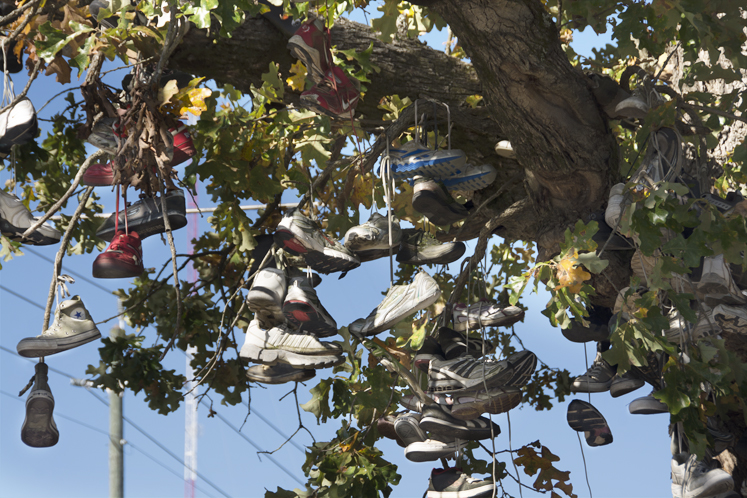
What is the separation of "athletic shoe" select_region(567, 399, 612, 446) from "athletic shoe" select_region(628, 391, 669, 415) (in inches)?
23.7

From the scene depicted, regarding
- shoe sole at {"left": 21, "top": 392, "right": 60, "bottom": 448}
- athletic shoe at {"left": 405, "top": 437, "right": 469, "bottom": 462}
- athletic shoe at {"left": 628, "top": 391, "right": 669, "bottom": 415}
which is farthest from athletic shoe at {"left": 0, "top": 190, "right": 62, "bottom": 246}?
athletic shoe at {"left": 628, "top": 391, "right": 669, "bottom": 415}

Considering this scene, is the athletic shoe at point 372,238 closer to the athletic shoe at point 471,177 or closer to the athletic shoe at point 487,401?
the athletic shoe at point 471,177

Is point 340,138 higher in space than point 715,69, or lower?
higher

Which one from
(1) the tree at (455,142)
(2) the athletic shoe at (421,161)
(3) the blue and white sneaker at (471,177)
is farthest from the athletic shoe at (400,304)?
(3) the blue and white sneaker at (471,177)

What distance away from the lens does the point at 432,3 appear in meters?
2.64

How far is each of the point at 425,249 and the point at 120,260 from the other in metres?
1.16

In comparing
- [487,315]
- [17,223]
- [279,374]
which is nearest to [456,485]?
[487,315]

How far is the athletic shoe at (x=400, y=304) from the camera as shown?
2.46 meters

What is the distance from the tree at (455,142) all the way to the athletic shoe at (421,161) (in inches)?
4.1

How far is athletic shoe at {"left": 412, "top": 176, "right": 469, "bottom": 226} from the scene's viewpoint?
2900mm

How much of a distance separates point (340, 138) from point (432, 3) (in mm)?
940

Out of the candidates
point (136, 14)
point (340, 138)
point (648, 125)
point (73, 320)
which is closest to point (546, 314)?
point (648, 125)

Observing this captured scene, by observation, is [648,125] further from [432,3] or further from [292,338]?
[292,338]

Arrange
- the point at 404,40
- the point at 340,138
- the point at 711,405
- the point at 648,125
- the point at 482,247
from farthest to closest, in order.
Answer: the point at 404,40
the point at 482,247
the point at 340,138
the point at 711,405
the point at 648,125
